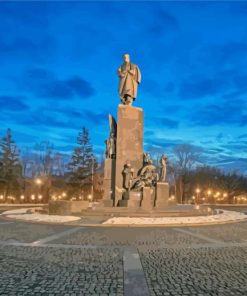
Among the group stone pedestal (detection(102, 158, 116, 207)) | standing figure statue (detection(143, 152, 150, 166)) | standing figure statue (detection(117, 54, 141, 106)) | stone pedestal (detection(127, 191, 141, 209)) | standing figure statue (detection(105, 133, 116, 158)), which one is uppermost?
standing figure statue (detection(117, 54, 141, 106))

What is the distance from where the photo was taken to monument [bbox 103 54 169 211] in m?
23.2

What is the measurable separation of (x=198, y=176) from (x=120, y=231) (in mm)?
56178

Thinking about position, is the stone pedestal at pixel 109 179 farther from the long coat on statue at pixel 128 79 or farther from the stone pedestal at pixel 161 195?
the long coat on statue at pixel 128 79

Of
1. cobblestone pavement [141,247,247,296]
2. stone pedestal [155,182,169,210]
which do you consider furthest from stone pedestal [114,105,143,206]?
cobblestone pavement [141,247,247,296]

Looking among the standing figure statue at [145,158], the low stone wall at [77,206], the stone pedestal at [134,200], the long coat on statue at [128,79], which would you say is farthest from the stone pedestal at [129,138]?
the low stone wall at [77,206]

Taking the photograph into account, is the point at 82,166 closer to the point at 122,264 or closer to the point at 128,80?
the point at 128,80

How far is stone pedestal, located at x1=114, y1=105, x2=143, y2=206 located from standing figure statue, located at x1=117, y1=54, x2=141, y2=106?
95 cm

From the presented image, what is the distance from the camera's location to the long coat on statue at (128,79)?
25.4m

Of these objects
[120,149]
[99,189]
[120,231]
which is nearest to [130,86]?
[120,149]

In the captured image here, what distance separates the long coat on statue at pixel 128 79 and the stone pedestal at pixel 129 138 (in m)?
1.11

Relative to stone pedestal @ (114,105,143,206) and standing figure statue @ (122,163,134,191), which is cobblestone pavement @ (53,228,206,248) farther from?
stone pedestal @ (114,105,143,206)

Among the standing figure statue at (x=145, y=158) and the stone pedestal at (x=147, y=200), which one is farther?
the standing figure statue at (x=145, y=158)

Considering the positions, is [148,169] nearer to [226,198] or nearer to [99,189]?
[99,189]

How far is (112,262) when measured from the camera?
7.88 meters
